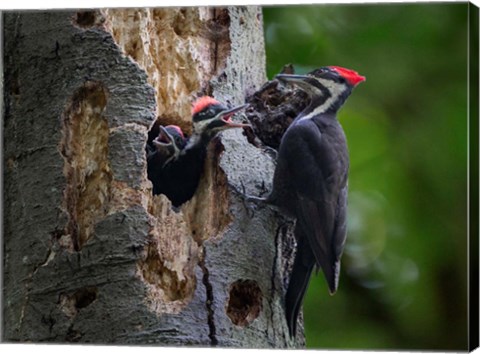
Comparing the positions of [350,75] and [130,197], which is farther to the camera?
[350,75]

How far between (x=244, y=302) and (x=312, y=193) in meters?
0.35

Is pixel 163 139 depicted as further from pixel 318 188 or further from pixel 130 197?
pixel 318 188

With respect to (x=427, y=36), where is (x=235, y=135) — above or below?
below

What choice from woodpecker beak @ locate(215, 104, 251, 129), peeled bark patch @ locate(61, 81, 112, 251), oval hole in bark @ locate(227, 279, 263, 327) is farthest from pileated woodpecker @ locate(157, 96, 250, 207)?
oval hole in bark @ locate(227, 279, 263, 327)

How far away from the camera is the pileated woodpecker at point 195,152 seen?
3355 millimetres

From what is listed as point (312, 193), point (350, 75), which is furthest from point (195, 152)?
point (350, 75)

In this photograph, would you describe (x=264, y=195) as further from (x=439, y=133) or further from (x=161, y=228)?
(x=439, y=133)

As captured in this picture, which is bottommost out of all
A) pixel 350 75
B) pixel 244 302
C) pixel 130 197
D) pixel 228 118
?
pixel 244 302

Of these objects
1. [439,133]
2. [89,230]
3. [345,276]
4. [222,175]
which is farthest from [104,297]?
[439,133]

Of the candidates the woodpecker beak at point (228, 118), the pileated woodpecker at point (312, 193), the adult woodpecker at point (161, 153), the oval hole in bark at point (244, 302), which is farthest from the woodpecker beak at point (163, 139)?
the oval hole in bark at point (244, 302)

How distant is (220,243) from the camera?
3.30 metres

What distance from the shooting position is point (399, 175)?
11.4 feet

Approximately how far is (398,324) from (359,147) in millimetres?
513

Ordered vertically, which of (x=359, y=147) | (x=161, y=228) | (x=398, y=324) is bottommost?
(x=398, y=324)
